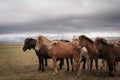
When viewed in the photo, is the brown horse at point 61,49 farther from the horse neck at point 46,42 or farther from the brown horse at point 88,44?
the brown horse at point 88,44

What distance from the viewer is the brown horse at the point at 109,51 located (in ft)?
52.1

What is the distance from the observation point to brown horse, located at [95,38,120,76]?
52.1 ft

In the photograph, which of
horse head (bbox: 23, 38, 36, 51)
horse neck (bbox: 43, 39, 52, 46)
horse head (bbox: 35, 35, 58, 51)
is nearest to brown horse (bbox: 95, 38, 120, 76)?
horse head (bbox: 35, 35, 58, 51)

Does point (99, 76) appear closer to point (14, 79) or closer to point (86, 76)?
point (86, 76)

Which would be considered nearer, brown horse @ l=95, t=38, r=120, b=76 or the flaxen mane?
brown horse @ l=95, t=38, r=120, b=76

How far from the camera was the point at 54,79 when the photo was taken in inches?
613

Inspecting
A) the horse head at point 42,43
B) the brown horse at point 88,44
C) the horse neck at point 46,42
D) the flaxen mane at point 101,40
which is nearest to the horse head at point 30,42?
the horse head at point 42,43

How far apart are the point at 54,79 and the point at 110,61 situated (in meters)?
3.70

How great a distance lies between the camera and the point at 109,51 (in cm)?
1599

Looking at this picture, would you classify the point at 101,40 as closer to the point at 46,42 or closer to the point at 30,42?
the point at 46,42

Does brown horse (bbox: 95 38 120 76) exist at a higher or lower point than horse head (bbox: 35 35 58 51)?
lower

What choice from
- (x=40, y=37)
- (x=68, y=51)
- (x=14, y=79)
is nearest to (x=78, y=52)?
(x=68, y=51)

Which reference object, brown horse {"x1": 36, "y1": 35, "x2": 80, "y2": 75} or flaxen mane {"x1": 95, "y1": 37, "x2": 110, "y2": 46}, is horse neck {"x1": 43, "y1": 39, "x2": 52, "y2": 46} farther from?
flaxen mane {"x1": 95, "y1": 37, "x2": 110, "y2": 46}

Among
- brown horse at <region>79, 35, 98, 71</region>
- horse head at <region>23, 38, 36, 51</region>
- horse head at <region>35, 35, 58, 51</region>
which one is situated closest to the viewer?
brown horse at <region>79, 35, 98, 71</region>
